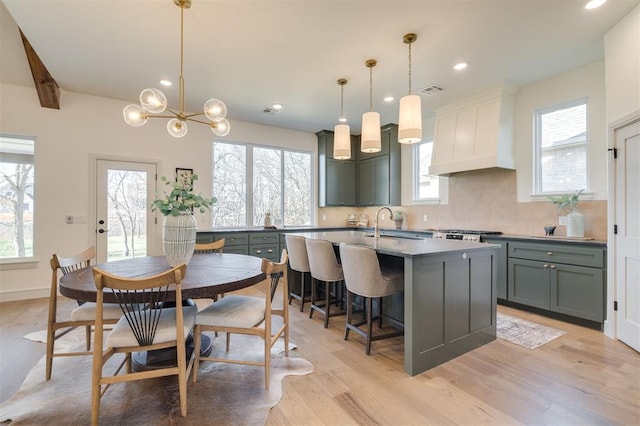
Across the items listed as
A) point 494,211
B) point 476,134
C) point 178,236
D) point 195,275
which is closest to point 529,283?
point 494,211

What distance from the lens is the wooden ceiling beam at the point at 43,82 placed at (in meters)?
3.44

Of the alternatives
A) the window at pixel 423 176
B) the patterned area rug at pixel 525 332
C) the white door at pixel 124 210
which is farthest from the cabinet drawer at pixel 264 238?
the patterned area rug at pixel 525 332

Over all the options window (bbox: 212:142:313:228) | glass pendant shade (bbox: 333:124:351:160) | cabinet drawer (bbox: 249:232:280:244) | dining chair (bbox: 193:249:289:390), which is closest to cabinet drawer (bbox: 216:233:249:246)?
cabinet drawer (bbox: 249:232:280:244)

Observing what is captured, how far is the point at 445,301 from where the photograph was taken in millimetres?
2311

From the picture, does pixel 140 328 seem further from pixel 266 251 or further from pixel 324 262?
pixel 266 251

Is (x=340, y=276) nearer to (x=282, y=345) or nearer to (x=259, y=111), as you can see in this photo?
(x=282, y=345)

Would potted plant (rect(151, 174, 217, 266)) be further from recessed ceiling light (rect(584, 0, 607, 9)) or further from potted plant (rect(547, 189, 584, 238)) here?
potted plant (rect(547, 189, 584, 238))

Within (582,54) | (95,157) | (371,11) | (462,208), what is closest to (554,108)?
(582,54)

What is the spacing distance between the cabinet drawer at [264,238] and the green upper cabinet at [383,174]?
205 cm

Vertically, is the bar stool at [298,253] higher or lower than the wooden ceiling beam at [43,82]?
lower

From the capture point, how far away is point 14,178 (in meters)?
3.95

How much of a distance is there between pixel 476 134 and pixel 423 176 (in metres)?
1.39

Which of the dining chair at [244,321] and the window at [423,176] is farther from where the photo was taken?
the window at [423,176]

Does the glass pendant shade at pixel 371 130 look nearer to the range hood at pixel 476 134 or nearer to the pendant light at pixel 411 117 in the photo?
the pendant light at pixel 411 117
